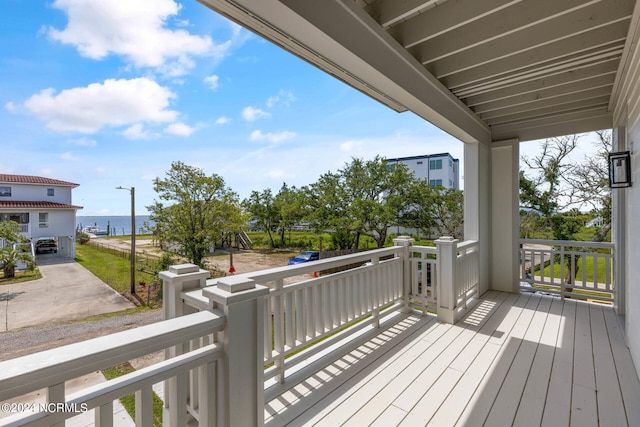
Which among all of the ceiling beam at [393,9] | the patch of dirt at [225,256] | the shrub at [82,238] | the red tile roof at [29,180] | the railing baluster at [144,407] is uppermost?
the ceiling beam at [393,9]

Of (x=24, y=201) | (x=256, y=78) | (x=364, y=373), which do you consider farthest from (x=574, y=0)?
(x=24, y=201)

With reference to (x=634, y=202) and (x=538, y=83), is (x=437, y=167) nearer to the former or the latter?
(x=538, y=83)

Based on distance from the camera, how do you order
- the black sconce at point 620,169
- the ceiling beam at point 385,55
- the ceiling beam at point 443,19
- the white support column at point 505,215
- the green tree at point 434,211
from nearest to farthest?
the ceiling beam at point 385,55, the ceiling beam at point 443,19, the black sconce at point 620,169, the white support column at point 505,215, the green tree at point 434,211

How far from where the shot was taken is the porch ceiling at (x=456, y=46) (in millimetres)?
1547

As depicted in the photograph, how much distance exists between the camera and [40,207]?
4.51m

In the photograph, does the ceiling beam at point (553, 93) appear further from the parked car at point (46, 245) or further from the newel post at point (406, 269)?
the parked car at point (46, 245)

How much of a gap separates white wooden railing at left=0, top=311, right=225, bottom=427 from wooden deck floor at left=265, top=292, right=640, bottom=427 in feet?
3.06

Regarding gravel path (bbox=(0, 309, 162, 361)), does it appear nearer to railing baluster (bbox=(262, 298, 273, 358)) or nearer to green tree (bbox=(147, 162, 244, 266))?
railing baluster (bbox=(262, 298, 273, 358))

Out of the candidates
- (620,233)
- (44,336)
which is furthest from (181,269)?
(620,233)

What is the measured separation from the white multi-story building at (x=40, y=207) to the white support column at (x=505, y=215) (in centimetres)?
686

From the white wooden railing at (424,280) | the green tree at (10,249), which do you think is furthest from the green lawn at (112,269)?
the white wooden railing at (424,280)

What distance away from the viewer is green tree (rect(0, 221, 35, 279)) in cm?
379

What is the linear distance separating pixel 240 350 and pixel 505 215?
4434 mm

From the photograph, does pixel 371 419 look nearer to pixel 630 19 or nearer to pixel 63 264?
pixel 630 19
